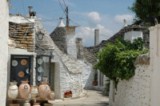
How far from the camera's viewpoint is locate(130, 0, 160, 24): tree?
2717 centimetres

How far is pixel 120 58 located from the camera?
20188 mm

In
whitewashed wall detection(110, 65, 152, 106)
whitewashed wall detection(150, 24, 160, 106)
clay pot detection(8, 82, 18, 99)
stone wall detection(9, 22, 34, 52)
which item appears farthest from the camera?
stone wall detection(9, 22, 34, 52)

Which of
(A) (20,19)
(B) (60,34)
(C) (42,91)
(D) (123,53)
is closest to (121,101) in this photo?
(D) (123,53)

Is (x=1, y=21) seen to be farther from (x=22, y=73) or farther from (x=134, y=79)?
(x=134, y=79)

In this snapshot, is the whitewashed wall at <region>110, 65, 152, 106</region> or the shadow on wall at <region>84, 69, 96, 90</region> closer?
the whitewashed wall at <region>110, 65, 152, 106</region>

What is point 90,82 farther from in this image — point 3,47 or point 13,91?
point 3,47

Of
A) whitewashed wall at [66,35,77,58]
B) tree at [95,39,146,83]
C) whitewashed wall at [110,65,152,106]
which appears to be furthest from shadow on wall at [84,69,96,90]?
whitewashed wall at [110,65,152,106]

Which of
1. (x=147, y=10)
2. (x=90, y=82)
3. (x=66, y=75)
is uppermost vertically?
(x=147, y=10)

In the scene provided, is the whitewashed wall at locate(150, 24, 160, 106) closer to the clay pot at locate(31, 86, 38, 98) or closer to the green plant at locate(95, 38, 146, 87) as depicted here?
the green plant at locate(95, 38, 146, 87)

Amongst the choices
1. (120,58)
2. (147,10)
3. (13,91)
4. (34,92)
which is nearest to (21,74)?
(34,92)

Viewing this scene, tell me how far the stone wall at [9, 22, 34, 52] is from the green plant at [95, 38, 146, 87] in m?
3.72

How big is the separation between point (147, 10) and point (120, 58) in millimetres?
8365

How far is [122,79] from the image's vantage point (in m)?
20.7

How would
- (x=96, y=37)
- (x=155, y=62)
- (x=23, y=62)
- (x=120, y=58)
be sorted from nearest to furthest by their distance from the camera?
(x=155, y=62) → (x=23, y=62) → (x=120, y=58) → (x=96, y=37)
